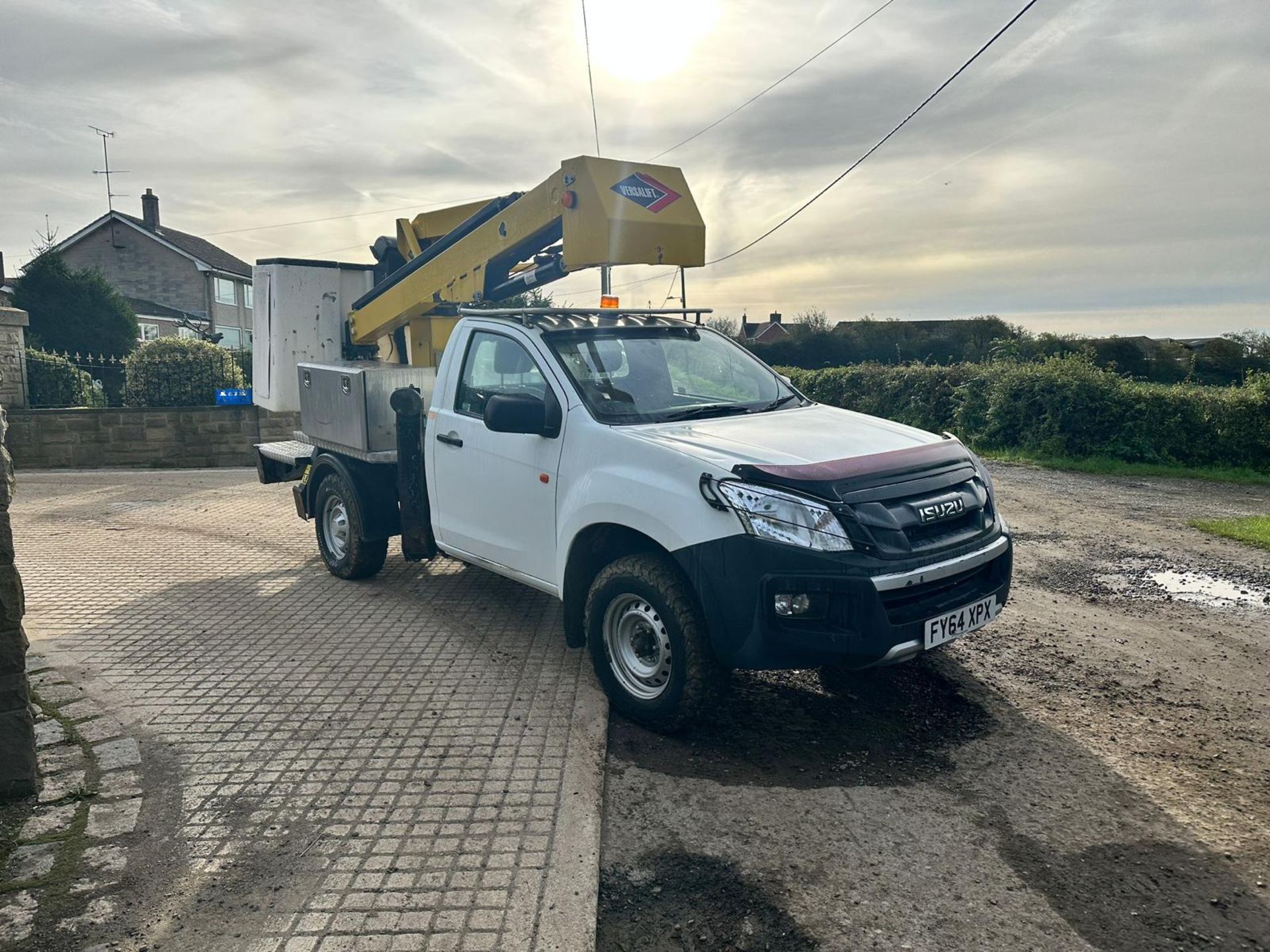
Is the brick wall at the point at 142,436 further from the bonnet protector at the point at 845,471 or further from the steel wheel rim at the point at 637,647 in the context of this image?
the bonnet protector at the point at 845,471

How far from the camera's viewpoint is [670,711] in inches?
164

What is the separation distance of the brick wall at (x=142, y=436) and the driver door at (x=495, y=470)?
391 inches

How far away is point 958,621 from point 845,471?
92 cm

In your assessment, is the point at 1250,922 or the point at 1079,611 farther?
the point at 1079,611

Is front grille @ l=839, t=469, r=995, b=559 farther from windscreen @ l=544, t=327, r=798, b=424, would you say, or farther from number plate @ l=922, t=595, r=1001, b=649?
windscreen @ l=544, t=327, r=798, b=424

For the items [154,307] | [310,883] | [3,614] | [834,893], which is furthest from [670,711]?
[154,307]

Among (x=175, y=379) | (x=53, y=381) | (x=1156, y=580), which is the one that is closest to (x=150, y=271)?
(x=53, y=381)

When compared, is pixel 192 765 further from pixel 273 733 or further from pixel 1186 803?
pixel 1186 803

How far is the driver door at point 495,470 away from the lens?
494 cm

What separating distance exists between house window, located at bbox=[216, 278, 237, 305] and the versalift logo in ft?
140

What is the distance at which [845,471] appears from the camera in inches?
155

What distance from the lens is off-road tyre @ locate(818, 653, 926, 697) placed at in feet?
16.0

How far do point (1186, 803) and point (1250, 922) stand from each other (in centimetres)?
79

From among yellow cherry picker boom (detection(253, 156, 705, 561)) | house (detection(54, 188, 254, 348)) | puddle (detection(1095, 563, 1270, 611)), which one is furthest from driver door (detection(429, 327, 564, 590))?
house (detection(54, 188, 254, 348))
